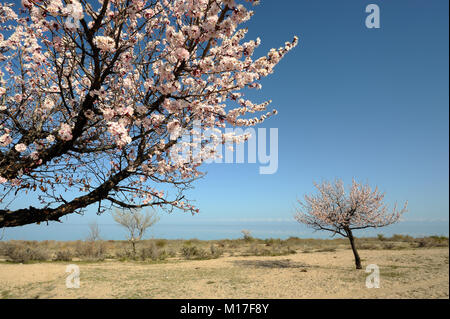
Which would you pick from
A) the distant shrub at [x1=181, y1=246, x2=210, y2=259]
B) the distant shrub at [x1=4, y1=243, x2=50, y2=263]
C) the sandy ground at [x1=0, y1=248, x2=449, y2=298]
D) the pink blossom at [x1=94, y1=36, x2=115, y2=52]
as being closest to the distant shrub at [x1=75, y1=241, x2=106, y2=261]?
the distant shrub at [x1=4, y1=243, x2=50, y2=263]

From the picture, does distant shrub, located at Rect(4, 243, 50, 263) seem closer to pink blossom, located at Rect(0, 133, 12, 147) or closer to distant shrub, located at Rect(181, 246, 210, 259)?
distant shrub, located at Rect(181, 246, 210, 259)

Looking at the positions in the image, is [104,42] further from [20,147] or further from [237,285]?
[237,285]

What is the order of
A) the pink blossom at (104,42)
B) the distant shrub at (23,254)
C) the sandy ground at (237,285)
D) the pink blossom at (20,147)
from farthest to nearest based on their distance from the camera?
the distant shrub at (23,254), the sandy ground at (237,285), the pink blossom at (20,147), the pink blossom at (104,42)

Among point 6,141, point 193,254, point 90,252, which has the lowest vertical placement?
point 193,254

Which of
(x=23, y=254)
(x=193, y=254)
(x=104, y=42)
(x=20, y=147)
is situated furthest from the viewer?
(x=193, y=254)

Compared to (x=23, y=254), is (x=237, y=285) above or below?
above

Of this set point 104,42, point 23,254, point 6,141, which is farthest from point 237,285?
point 23,254

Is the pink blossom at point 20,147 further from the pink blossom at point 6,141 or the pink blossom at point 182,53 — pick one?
the pink blossom at point 182,53

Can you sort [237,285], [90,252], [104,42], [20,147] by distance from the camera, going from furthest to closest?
[90,252] → [237,285] → [20,147] → [104,42]

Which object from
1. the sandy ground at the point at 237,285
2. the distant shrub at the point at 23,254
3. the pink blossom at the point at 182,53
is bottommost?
the distant shrub at the point at 23,254

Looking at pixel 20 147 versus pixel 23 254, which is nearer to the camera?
pixel 20 147

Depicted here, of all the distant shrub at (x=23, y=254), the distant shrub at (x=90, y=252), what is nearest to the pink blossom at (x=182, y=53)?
the distant shrub at (x=23, y=254)
